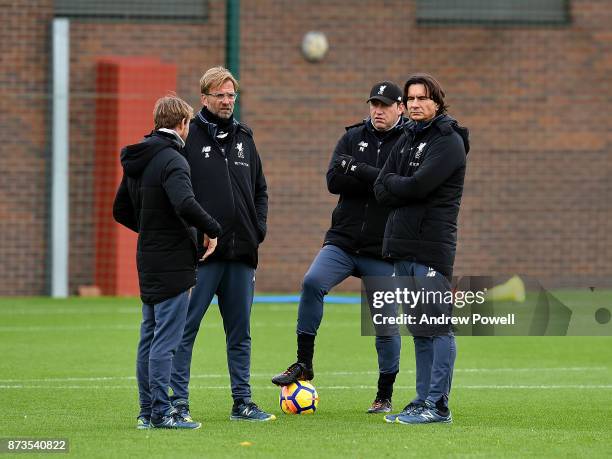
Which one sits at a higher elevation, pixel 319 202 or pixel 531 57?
pixel 531 57

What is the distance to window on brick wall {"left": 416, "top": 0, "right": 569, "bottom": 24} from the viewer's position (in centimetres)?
1973

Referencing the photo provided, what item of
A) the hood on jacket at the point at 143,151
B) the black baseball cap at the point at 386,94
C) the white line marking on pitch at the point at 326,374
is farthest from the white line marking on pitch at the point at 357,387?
the hood on jacket at the point at 143,151

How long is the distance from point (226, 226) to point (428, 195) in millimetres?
1253

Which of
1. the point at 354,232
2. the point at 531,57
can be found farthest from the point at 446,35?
the point at 354,232

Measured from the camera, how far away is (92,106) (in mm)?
18609

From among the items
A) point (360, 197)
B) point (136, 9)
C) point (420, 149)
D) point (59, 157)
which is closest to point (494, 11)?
point (136, 9)

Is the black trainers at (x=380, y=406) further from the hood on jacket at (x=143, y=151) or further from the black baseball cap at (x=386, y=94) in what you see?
the hood on jacket at (x=143, y=151)

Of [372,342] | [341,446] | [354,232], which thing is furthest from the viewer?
[372,342]

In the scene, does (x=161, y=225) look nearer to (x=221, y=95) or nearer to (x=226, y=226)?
(x=226, y=226)

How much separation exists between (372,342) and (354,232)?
500cm

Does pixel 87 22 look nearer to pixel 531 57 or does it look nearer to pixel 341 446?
pixel 531 57

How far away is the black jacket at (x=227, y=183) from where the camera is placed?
8.40 m

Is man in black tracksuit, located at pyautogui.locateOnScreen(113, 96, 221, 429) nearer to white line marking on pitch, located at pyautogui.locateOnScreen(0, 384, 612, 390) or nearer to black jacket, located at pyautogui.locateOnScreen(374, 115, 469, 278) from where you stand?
black jacket, located at pyautogui.locateOnScreen(374, 115, 469, 278)

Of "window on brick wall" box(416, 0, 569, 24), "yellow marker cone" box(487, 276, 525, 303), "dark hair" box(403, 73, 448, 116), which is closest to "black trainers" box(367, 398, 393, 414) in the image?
"dark hair" box(403, 73, 448, 116)
